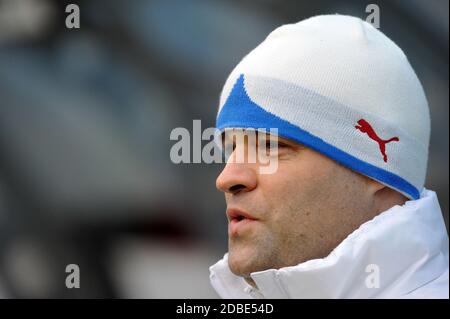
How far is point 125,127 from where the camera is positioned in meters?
5.20

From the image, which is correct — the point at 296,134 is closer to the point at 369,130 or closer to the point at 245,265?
the point at 369,130

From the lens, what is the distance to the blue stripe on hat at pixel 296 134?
2.20m

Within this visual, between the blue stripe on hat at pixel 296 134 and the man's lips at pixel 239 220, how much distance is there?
8.3 inches

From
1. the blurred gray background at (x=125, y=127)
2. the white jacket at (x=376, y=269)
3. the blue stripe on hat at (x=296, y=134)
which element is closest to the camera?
the white jacket at (x=376, y=269)

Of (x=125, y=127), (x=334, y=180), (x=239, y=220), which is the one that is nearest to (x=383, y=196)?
(x=334, y=180)

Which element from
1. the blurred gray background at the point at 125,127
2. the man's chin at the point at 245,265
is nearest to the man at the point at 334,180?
the man's chin at the point at 245,265

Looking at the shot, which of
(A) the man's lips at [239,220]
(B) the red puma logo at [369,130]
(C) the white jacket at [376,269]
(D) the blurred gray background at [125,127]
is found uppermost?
(D) the blurred gray background at [125,127]

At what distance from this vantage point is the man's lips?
7.13 ft

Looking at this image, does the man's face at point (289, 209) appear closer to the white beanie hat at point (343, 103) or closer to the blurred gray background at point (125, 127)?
the white beanie hat at point (343, 103)

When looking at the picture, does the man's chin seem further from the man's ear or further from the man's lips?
the man's ear

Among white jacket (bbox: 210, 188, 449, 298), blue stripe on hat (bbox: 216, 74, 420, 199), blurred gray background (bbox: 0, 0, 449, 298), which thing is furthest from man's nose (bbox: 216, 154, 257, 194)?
blurred gray background (bbox: 0, 0, 449, 298)

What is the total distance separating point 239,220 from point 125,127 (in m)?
3.07

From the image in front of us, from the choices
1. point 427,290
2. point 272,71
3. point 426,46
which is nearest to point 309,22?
point 272,71

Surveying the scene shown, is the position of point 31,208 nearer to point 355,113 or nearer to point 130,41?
point 130,41
